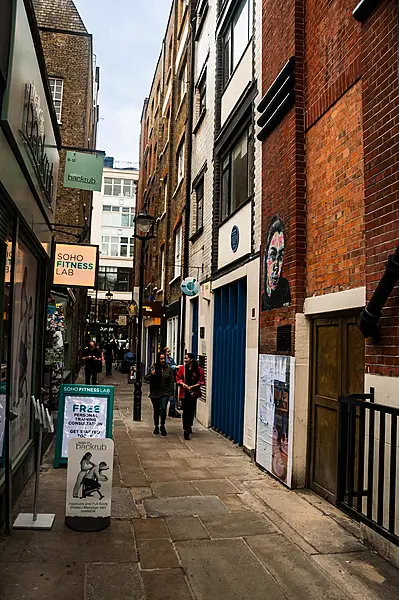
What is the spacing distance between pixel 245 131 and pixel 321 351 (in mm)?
5818

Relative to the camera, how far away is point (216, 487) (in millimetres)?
7094

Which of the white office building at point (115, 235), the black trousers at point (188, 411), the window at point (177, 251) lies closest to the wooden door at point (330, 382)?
the black trousers at point (188, 411)

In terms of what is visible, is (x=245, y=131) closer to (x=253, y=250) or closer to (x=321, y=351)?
(x=253, y=250)

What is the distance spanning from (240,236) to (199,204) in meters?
5.06

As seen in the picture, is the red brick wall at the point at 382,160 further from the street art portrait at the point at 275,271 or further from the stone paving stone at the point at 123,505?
the stone paving stone at the point at 123,505

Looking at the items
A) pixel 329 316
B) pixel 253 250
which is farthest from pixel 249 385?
pixel 329 316

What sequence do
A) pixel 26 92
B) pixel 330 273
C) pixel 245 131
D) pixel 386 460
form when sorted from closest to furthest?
pixel 386 460 → pixel 26 92 → pixel 330 273 → pixel 245 131

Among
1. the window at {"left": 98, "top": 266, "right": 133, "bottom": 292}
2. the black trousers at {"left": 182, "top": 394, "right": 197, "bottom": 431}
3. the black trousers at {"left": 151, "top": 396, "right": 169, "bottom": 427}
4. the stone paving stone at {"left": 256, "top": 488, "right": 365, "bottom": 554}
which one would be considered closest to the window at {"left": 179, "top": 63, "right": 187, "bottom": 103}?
the black trousers at {"left": 151, "top": 396, "right": 169, "bottom": 427}

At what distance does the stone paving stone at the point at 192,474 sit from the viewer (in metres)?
7.56

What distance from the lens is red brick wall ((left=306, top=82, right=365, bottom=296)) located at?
5.91 meters

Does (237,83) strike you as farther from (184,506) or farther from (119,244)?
(119,244)

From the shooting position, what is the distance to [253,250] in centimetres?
954

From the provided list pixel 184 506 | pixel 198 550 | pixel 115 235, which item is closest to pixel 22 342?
pixel 184 506

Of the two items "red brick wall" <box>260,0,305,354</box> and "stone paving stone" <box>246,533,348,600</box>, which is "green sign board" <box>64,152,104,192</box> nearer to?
"red brick wall" <box>260,0,305,354</box>
